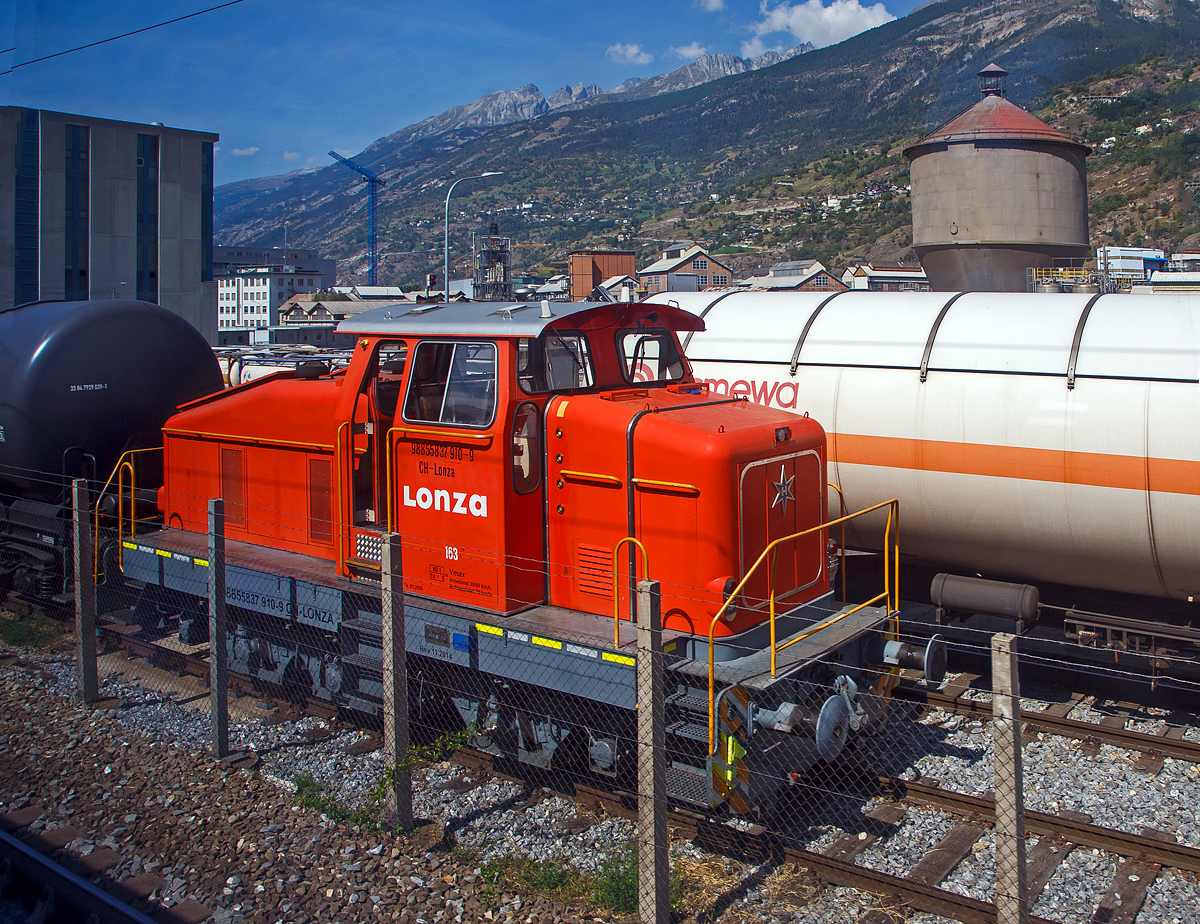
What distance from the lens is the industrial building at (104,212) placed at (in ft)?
143

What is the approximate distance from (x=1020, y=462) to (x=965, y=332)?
1.50 metres

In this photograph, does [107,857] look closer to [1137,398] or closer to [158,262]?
[1137,398]

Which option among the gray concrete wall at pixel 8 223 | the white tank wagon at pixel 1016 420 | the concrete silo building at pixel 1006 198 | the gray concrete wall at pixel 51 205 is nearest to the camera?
the white tank wagon at pixel 1016 420

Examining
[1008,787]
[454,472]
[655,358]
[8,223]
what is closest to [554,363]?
[454,472]

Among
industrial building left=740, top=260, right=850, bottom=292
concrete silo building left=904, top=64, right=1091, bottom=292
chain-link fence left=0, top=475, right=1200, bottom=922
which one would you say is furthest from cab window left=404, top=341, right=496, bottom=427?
industrial building left=740, top=260, right=850, bottom=292

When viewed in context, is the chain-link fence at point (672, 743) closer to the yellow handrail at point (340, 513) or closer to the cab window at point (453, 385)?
the yellow handrail at point (340, 513)

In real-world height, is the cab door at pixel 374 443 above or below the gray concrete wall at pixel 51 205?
below

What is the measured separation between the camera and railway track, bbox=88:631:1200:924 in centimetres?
546

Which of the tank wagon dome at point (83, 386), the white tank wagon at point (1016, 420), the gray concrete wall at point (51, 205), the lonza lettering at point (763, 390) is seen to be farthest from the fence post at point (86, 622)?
the gray concrete wall at point (51, 205)

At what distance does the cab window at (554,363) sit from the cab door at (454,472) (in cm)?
20

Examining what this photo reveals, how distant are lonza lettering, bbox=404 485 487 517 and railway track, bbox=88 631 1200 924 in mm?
2056

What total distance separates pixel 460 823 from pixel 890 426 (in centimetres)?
571

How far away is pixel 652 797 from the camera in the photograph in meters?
5.00

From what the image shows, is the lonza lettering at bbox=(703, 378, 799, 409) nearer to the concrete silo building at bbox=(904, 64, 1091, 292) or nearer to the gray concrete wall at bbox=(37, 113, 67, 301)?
the concrete silo building at bbox=(904, 64, 1091, 292)
